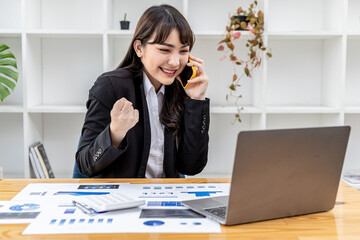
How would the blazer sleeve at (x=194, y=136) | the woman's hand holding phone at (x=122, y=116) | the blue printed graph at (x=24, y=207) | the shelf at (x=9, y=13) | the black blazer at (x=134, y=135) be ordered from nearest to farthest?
the blue printed graph at (x=24, y=207) < the woman's hand holding phone at (x=122, y=116) < the black blazer at (x=134, y=135) < the blazer sleeve at (x=194, y=136) < the shelf at (x=9, y=13)

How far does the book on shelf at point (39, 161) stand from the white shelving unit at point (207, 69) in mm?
105

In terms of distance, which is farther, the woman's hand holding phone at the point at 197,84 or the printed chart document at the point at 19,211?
the woman's hand holding phone at the point at 197,84

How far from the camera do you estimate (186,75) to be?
6.55ft

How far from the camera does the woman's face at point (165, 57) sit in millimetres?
1861

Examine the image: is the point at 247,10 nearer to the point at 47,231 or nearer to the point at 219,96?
the point at 219,96

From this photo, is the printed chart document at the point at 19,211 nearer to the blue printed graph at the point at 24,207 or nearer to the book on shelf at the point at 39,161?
the blue printed graph at the point at 24,207

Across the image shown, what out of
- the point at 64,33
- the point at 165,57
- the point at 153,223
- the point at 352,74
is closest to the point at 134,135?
the point at 165,57

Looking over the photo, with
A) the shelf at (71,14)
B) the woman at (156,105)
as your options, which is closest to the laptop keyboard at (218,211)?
the woman at (156,105)

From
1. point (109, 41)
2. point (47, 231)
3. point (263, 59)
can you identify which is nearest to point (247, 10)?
point (263, 59)

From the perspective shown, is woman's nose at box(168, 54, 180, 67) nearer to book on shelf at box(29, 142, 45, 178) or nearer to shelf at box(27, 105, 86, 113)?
shelf at box(27, 105, 86, 113)

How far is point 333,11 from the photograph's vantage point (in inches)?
114

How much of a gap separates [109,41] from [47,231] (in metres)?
1.96

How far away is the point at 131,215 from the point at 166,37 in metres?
0.95

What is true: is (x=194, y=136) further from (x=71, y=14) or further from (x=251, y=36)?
(x=71, y=14)
